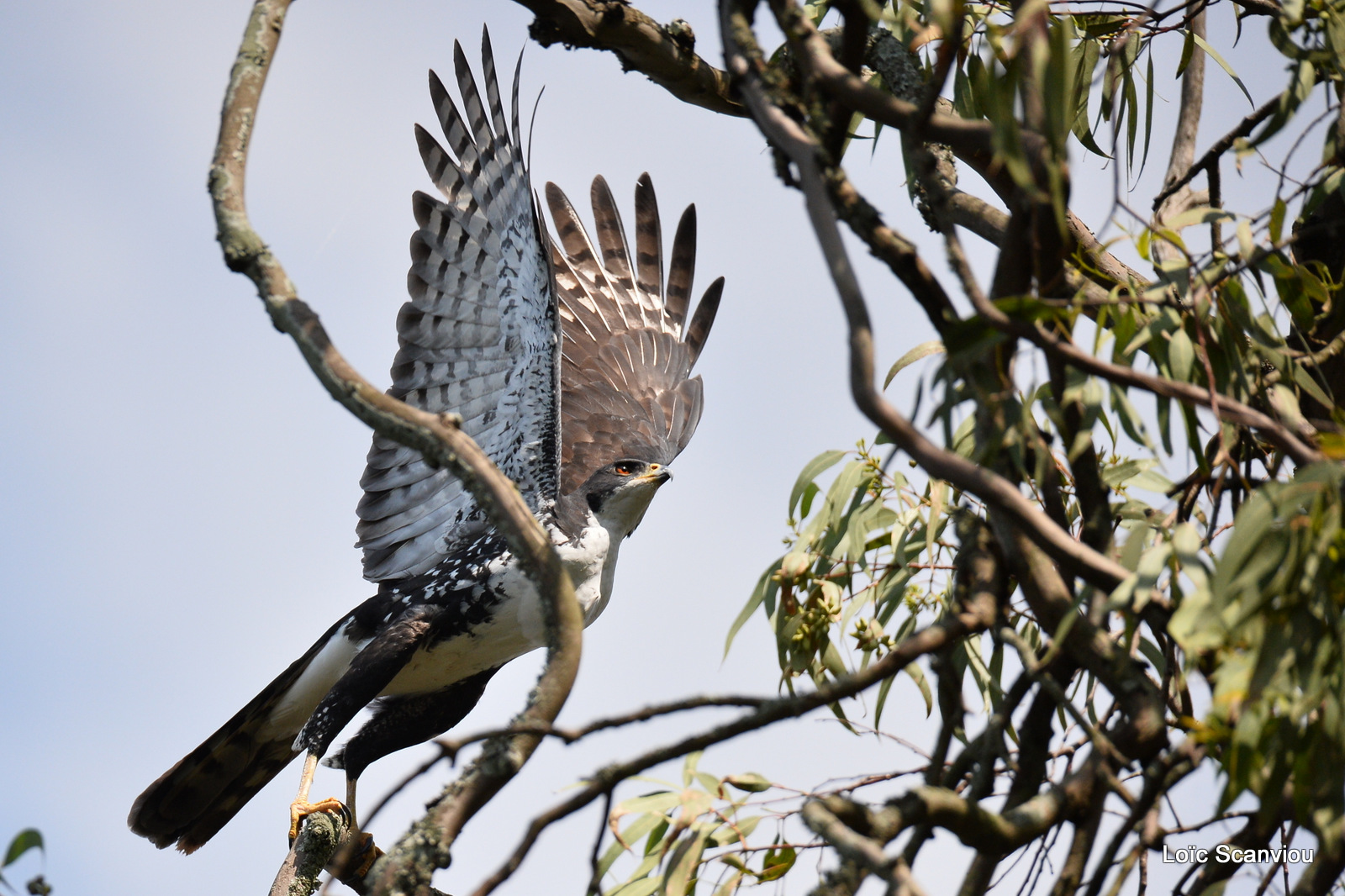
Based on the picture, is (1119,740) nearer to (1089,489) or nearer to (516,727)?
(1089,489)

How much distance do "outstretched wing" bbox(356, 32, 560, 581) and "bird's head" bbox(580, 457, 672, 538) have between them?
0.24 metres

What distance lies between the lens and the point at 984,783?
185 centimetres

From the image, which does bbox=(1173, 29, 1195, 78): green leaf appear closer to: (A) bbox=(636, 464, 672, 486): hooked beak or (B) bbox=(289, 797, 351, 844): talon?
(A) bbox=(636, 464, 672, 486): hooked beak

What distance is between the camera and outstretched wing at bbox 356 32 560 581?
4.56 m

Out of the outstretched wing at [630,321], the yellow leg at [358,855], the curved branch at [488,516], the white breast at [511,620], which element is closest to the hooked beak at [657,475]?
the white breast at [511,620]

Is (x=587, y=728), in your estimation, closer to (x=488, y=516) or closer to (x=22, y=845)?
(x=488, y=516)

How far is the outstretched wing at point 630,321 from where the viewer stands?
20.4 ft

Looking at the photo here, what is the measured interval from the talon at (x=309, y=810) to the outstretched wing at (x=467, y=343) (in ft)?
3.00

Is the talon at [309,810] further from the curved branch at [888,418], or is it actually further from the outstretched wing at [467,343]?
the curved branch at [888,418]

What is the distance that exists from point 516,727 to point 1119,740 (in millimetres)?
864

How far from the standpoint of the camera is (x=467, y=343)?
4.74 m

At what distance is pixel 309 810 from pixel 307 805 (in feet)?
0.10

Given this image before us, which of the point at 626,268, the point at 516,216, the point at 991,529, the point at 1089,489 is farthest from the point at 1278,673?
the point at 626,268

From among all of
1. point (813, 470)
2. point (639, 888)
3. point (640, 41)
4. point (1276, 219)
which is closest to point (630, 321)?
point (640, 41)
